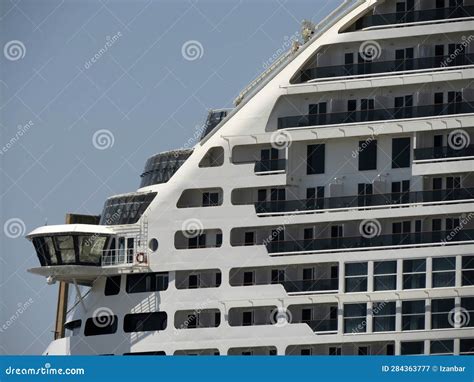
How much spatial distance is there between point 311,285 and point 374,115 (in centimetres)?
432

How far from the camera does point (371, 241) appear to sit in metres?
68.5

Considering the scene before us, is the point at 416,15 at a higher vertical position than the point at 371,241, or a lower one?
higher

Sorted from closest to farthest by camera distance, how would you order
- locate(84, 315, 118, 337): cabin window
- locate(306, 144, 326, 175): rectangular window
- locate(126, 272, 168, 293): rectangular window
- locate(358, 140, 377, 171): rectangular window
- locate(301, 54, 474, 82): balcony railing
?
locate(301, 54, 474, 82): balcony railing
locate(358, 140, 377, 171): rectangular window
locate(306, 144, 326, 175): rectangular window
locate(126, 272, 168, 293): rectangular window
locate(84, 315, 118, 337): cabin window

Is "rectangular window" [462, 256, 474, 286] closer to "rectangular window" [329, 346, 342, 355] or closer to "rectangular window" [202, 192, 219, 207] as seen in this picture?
"rectangular window" [329, 346, 342, 355]

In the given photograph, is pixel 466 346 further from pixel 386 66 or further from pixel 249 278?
pixel 386 66

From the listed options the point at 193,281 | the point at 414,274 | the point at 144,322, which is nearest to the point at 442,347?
the point at 414,274

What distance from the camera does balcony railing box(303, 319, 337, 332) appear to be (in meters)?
68.1

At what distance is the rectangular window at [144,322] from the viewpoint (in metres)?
70.1

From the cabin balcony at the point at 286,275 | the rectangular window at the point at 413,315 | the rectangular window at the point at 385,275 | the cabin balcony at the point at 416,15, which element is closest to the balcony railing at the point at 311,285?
the cabin balcony at the point at 286,275

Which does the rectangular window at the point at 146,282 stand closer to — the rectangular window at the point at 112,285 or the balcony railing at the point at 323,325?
the rectangular window at the point at 112,285

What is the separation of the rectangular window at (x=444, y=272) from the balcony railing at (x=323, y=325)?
2.64 m

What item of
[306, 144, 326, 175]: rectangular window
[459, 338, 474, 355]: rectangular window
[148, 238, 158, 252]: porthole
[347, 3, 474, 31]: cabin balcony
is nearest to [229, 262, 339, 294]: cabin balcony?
[148, 238, 158, 252]: porthole

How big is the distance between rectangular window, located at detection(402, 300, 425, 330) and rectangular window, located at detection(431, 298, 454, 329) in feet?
0.85

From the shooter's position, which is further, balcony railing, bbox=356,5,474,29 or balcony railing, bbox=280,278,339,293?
balcony railing, bbox=356,5,474,29
